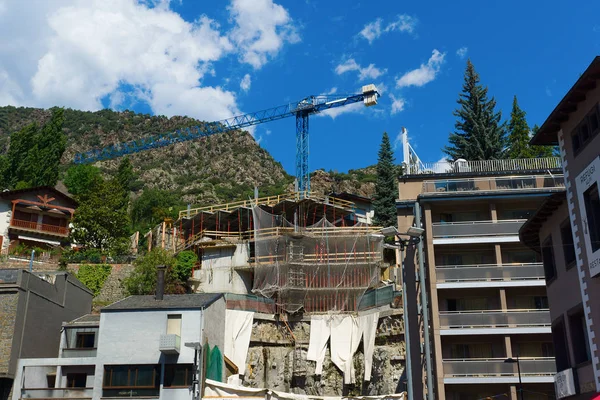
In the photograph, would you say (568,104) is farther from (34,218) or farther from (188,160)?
(188,160)

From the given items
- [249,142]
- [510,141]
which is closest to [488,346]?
[510,141]

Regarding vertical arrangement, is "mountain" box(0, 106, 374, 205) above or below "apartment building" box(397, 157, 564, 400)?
above

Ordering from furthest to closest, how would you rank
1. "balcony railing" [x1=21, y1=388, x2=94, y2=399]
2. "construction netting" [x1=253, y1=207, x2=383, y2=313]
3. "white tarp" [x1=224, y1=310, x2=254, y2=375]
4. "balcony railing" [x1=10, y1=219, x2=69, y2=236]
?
1. "balcony railing" [x1=10, y1=219, x2=69, y2=236]
2. "construction netting" [x1=253, y1=207, x2=383, y2=313]
3. "white tarp" [x1=224, y1=310, x2=254, y2=375]
4. "balcony railing" [x1=21, y1=388, x2=94, y2=399]

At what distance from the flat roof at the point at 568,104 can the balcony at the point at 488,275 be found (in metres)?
15.0

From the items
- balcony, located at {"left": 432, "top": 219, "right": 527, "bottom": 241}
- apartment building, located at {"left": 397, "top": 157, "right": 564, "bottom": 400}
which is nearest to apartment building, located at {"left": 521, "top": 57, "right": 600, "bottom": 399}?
apartment building, located at {"left": 397, "top": 157, "right": 564, "bottom": 400}

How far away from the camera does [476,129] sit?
66.2 metres

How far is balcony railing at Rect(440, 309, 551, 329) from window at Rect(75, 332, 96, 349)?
2160cm

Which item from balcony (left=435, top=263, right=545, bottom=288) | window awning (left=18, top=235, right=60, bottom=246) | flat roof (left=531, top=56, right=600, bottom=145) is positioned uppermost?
window awning (left=18, top=235, right=60, bottom=246)

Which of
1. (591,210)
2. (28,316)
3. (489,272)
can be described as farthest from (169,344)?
(591,210)

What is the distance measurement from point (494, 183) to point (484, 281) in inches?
266

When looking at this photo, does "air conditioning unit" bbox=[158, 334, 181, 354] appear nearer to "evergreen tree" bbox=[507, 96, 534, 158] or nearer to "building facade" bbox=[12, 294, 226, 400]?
"building facade" bbox=[12, 294, 226, 400]

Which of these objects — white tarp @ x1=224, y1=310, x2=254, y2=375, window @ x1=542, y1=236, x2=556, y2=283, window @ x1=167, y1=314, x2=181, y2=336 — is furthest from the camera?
white tarp @ x1=224, y1=310, x2=254, y2=375

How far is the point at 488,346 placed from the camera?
40.6 meters

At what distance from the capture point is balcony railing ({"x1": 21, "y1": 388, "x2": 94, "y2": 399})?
3878 centimetres
